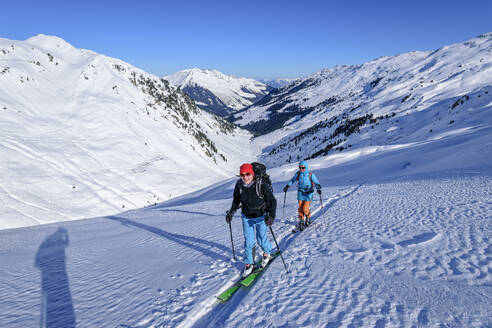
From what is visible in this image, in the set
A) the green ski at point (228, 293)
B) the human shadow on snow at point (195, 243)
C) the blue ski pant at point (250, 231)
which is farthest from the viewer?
the human shadow on snow at point (195, 243)

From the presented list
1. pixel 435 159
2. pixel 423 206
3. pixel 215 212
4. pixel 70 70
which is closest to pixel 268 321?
pixel 423 206

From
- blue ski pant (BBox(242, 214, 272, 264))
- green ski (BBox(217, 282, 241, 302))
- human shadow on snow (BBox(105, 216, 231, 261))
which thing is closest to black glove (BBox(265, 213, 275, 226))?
blue ski pant (BBox(242, 214, 272, 264))

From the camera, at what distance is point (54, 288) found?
5871 millimetres

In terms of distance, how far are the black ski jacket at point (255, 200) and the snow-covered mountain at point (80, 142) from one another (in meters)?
16.9

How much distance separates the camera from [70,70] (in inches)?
1481

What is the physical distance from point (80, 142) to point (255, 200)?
27.3 m

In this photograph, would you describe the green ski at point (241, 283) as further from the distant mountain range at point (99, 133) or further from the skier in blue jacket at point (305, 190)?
the distant mountain range at point (99, 133)

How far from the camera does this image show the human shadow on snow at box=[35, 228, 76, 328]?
460cm

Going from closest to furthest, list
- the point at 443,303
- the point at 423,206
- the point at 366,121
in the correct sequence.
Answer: the point at 443,303 < the point at 423,206 < the point at 366,121

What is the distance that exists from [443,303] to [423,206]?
6.11 meters

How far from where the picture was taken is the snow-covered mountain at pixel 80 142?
60.5 ft

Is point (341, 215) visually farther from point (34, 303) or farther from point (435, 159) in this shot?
point (435, 159)

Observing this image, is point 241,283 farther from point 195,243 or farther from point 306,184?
point 306,184

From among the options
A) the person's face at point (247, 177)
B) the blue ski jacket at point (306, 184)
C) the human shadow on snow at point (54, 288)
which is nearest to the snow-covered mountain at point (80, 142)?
the human shadow on snow at point (54, 288)
